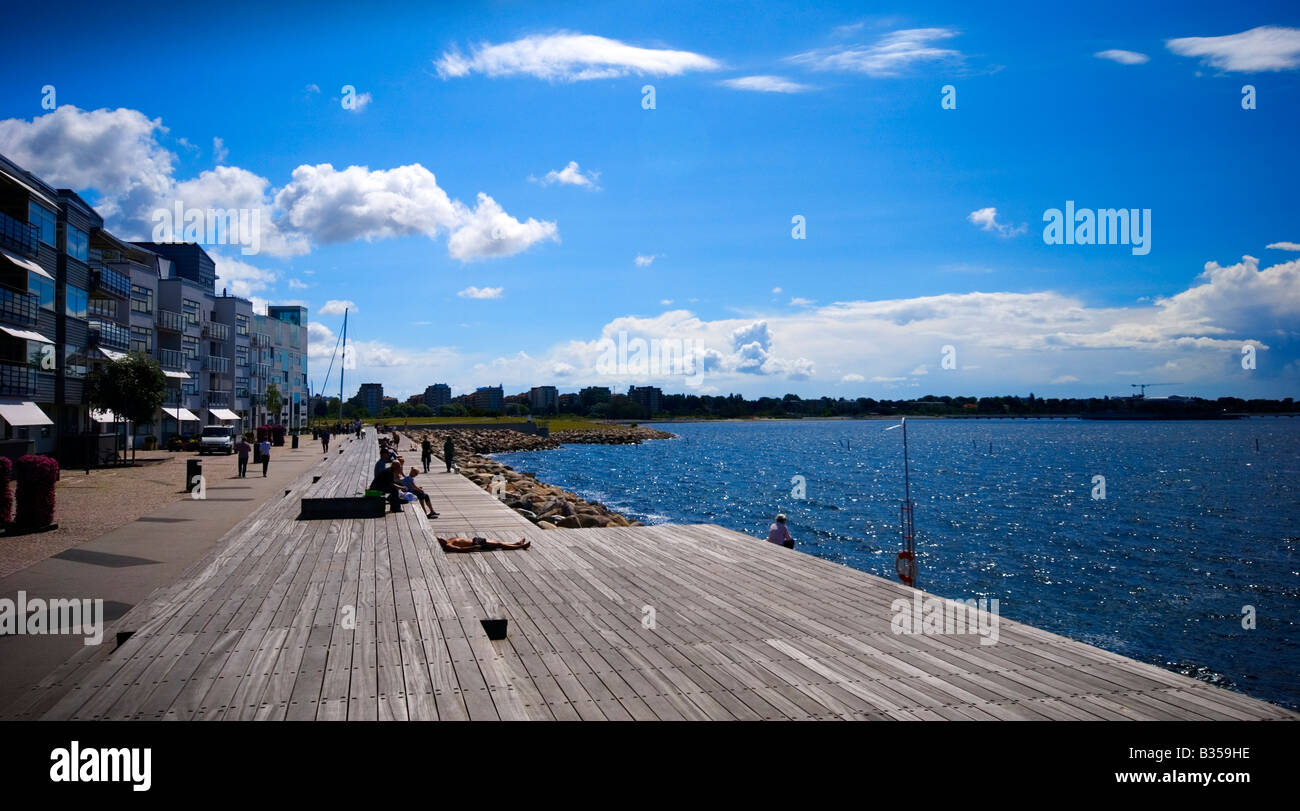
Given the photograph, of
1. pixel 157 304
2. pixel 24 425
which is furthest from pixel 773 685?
pixel 157 304

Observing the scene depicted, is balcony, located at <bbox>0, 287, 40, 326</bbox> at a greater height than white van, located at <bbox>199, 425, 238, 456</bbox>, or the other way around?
balcony, located at <bbox>0, 287, 40, 326</bbox>

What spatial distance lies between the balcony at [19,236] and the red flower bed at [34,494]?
23.6m

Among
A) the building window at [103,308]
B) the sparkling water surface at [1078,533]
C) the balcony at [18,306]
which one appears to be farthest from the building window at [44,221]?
the sparkling water surface at [1078,533]

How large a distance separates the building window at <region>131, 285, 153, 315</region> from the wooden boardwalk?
56596 millimetres

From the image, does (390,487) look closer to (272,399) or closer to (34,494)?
(34,494)

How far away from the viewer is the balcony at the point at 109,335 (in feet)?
158

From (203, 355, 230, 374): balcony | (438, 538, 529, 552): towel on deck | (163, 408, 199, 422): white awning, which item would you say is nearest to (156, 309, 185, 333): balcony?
(203, 355, 230, 374): balcony

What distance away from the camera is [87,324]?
45.2 m

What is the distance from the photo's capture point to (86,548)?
50.9 feet

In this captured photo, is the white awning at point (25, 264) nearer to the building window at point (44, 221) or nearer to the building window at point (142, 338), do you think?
the building window at point (44, 221)

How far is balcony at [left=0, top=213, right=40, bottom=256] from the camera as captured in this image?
3475cm

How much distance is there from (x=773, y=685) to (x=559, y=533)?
31.5 ft

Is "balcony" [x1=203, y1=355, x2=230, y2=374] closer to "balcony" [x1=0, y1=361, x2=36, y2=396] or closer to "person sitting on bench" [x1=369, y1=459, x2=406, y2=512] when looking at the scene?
"balcony" [x1=0, y1=361, x2=36, y2=396]
